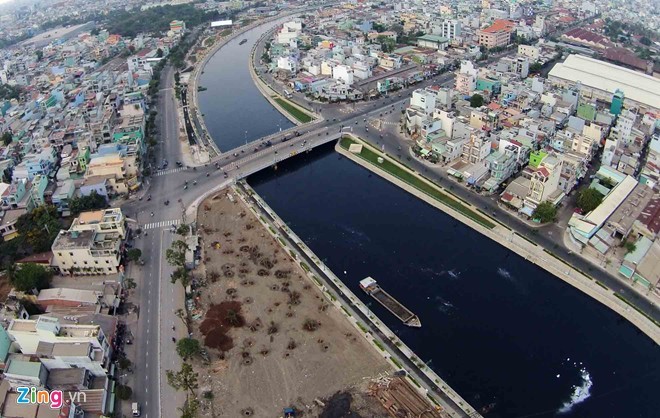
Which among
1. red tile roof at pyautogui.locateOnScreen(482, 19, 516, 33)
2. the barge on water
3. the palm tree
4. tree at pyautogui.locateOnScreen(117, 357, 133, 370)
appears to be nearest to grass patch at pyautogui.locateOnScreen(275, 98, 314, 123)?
the barge on water

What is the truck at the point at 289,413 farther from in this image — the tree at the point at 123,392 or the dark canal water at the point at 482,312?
the tree at the point at 123,392

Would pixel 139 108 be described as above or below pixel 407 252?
above

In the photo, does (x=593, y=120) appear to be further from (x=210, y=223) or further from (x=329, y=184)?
(x=210, y=223)

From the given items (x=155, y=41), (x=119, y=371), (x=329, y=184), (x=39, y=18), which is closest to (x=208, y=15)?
(x=155, y=41)

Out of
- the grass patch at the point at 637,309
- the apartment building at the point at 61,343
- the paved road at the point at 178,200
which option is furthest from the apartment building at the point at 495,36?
the apartment building at the point at 61,343

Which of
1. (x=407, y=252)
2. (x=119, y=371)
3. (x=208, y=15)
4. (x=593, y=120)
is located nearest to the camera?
(x=119, y=371)

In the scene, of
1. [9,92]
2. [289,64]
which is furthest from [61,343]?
[9,92]
